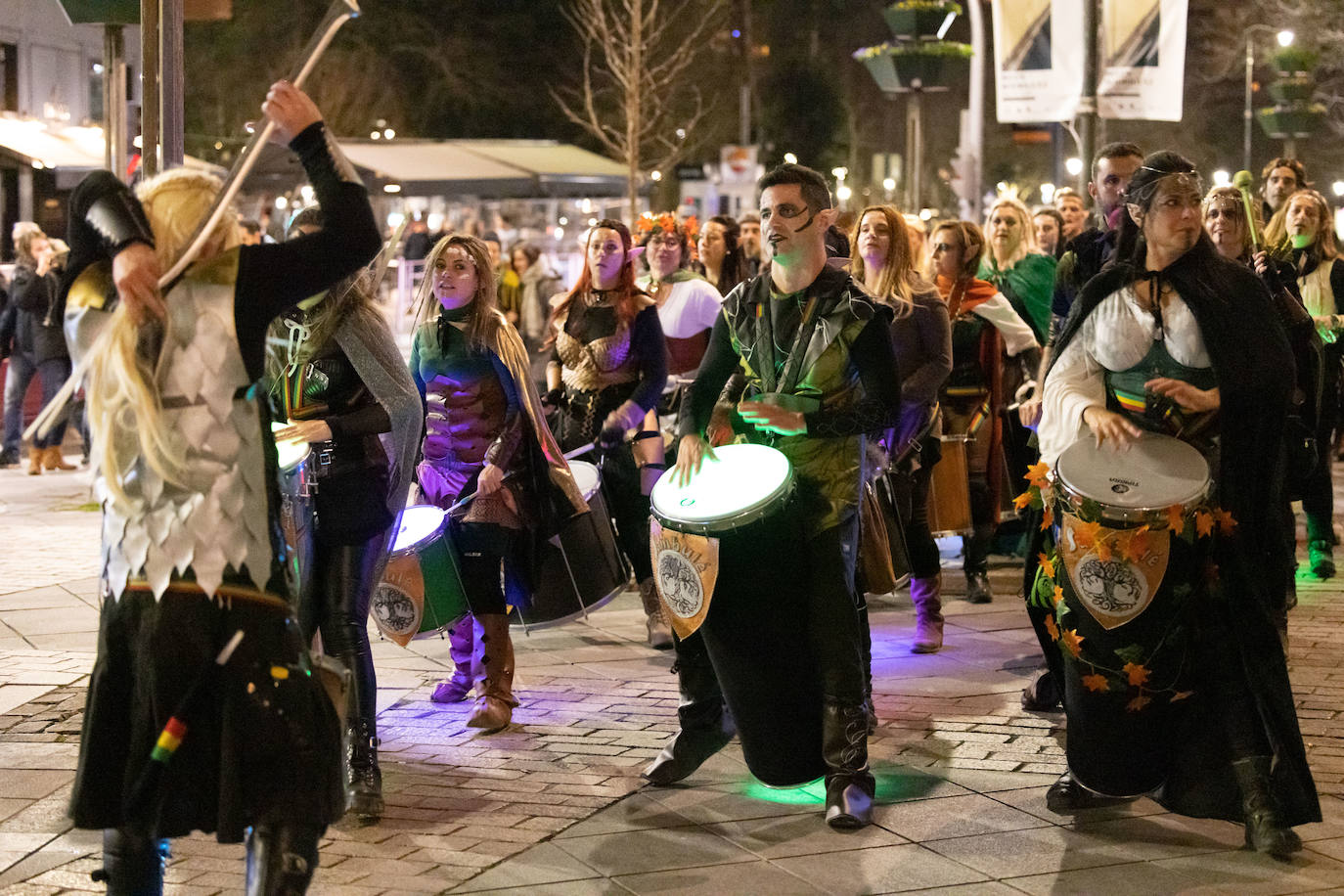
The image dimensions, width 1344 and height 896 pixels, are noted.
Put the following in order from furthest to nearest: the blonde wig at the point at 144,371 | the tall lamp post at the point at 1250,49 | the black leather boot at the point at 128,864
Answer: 1. the tall lamp post at the point at 1250,49
2. the black leather boot at the point at 128,864
3. the blonde wig at the point at 144,371

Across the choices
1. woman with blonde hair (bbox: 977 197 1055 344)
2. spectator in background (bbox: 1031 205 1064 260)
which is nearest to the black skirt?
woman with blonde hair (bbox: 977 197 1055 344)

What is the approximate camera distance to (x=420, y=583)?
255 inches

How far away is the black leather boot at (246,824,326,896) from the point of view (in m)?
3.62

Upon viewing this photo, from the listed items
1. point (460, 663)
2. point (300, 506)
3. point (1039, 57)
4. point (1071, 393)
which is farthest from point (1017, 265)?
point (300, 506)

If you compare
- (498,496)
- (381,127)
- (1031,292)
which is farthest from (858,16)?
(498,496)

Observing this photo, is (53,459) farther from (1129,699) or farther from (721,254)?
(1129,699)

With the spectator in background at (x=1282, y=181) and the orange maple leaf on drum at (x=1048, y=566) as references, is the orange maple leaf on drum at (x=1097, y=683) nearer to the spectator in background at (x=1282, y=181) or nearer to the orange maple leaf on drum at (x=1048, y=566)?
the orange maple leaf on drum at (x=1048, y=566)

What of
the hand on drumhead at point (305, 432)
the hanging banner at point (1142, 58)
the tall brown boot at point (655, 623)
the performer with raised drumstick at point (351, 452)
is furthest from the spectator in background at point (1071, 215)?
the hand on drumhead at point (305, 432)

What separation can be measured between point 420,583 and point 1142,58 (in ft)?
24.3

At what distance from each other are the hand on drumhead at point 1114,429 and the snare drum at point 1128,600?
0.09ft

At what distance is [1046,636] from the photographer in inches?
210

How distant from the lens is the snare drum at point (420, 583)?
6426 millimetres

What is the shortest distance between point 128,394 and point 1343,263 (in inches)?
328

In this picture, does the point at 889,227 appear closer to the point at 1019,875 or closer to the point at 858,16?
the point at 1019,875
